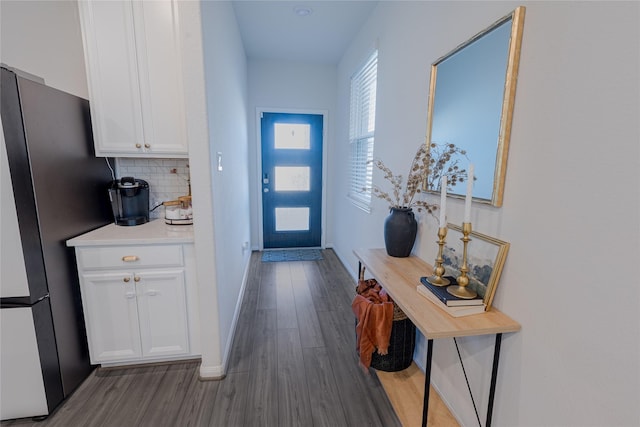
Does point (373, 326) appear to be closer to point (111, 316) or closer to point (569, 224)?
point (569, 224)

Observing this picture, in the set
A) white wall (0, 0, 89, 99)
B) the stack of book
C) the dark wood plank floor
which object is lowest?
the dark wood plank floor

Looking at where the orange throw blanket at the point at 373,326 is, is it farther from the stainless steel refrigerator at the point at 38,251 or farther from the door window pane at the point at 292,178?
the door window pane at the point at 292,178

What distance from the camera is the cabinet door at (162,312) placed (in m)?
1.75

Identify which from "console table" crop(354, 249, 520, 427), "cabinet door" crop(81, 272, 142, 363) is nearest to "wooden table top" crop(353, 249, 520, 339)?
"console table" crop(354, 249, 520, 427)

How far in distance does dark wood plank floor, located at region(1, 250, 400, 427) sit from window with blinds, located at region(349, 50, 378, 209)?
1346mm

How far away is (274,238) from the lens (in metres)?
4.39

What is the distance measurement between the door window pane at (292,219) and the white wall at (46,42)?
273 centimetres

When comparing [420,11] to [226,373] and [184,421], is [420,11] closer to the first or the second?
[226,373]

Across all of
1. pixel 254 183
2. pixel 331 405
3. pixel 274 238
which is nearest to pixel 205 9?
pixel 331 405

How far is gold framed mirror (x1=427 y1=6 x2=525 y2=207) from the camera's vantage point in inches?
43.2

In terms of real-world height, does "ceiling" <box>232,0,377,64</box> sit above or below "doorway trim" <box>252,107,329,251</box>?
above

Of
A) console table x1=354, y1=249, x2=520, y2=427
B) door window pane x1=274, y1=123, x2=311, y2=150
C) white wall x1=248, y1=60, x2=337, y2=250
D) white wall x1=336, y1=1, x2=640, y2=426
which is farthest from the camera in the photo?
door window pane x1=274, y1=123, x2=311, y2=150

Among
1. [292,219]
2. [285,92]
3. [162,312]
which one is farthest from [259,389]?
[285,92]

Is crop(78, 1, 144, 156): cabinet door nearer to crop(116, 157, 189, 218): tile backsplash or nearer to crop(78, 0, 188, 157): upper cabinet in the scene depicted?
crop(78, 0, 188, 157): upper cabinet
